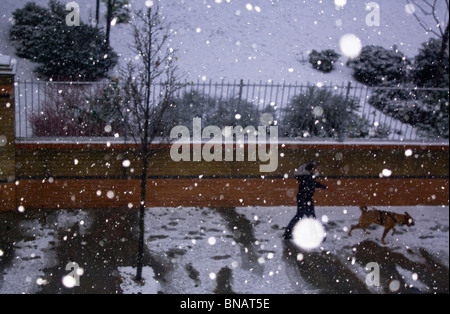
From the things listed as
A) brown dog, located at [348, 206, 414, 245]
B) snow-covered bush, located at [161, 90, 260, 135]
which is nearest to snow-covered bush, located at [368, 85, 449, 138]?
brown dog, located at [348, 206, 414, 245]

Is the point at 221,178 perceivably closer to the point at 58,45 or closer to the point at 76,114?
the point at 76,114

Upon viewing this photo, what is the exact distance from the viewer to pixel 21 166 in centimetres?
759

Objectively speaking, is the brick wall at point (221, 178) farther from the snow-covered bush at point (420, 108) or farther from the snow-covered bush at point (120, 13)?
the snow-covered bush at point (120, 13)

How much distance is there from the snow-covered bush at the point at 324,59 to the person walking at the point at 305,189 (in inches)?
270

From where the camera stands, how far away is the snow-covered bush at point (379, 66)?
12.7 metres

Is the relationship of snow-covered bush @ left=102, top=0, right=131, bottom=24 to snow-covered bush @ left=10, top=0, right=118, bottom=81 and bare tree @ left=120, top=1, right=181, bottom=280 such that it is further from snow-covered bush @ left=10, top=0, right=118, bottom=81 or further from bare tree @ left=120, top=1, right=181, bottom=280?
bare tree @ left=120, top=1, right=181, bottom=280

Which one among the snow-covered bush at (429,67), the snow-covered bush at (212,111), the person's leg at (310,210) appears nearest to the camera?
the person's leg at (310,210)

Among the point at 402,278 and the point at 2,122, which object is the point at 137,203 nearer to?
the point at 2,122

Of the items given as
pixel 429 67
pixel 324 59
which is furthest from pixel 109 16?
pixel 429 67

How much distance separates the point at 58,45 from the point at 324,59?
26.1 ft

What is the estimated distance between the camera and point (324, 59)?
44.5ft

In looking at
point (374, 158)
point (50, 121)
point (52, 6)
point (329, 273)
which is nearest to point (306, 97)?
point (374, 158)

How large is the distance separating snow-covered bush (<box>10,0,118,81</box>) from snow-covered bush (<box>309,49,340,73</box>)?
20.4ft


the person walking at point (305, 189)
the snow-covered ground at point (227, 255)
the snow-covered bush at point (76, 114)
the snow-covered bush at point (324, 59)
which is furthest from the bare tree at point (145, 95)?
the snow-covered bush at point (324, 59)
